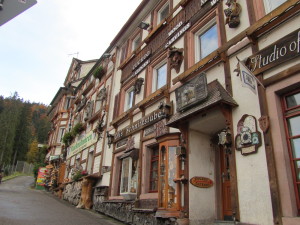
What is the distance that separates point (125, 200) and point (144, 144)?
2.16 m

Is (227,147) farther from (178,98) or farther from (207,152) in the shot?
(178,98)

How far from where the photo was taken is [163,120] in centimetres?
909

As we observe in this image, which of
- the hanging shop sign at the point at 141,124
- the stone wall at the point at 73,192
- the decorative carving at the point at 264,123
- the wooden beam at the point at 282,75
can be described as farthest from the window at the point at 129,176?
the wooden beam at the point at 282,75

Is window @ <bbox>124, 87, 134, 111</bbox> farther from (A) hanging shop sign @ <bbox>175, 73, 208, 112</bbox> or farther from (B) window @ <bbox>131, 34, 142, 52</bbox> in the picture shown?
(A) hanging shop sign @ <bbox>175, 73, 208, 112</bbox>

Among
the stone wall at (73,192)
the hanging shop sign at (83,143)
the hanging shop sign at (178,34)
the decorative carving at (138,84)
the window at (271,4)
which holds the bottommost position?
the stone wall at (73,192)

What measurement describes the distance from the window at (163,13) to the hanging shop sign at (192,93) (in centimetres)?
549

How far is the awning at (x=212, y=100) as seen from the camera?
20.2ft

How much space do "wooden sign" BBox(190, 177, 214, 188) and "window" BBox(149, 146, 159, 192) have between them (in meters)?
2.25

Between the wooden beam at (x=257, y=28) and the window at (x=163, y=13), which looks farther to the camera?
the window at (x=163, y=13)

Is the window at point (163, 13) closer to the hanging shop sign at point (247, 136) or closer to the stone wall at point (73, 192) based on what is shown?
the hanging shop sign at point (247, 136)

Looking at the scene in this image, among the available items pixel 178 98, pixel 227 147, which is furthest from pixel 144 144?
pixel 227 147

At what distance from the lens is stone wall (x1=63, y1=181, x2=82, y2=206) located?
48.6ft

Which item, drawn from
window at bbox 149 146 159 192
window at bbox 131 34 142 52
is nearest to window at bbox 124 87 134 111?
window at bbox 131 34 142 52

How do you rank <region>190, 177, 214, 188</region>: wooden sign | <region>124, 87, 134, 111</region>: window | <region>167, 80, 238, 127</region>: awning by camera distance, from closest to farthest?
<region>167, 80, 238, 127</region>: awning
<region>190, 177, 214, 188</region>: wooden sign
<region>124, 87, 134, 111</region>: window
